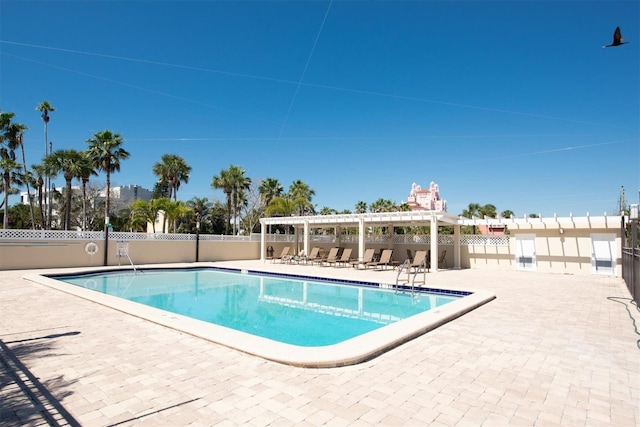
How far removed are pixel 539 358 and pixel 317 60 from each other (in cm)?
1370

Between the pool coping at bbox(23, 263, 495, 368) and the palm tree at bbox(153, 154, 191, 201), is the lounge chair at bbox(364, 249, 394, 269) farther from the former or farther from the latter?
the palm tree at bbox(153, 154, 191, 201)

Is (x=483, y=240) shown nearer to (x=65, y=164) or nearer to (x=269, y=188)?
(x=269, y=188)

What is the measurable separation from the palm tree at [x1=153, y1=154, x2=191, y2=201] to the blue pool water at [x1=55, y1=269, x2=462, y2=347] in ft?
59.2

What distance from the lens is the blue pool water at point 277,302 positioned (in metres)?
7.41

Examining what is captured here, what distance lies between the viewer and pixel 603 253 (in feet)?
49.5

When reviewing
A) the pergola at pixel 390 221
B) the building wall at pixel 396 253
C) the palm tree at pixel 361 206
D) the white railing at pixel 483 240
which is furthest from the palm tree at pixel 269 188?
the white railing at pixel 483 240

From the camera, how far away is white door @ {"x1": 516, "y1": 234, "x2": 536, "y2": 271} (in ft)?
54.2

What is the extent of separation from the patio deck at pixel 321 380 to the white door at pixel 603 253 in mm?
10927

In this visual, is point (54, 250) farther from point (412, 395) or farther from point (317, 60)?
point (412, 395)

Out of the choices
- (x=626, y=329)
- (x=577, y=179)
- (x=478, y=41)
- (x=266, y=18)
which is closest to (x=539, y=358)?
(x=626, y=329)

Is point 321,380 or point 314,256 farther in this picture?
A: point 314,256

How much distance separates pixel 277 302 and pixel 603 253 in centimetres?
1372

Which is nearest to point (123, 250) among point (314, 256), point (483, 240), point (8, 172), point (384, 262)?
point (314, 256)

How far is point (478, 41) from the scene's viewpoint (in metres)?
14.0
